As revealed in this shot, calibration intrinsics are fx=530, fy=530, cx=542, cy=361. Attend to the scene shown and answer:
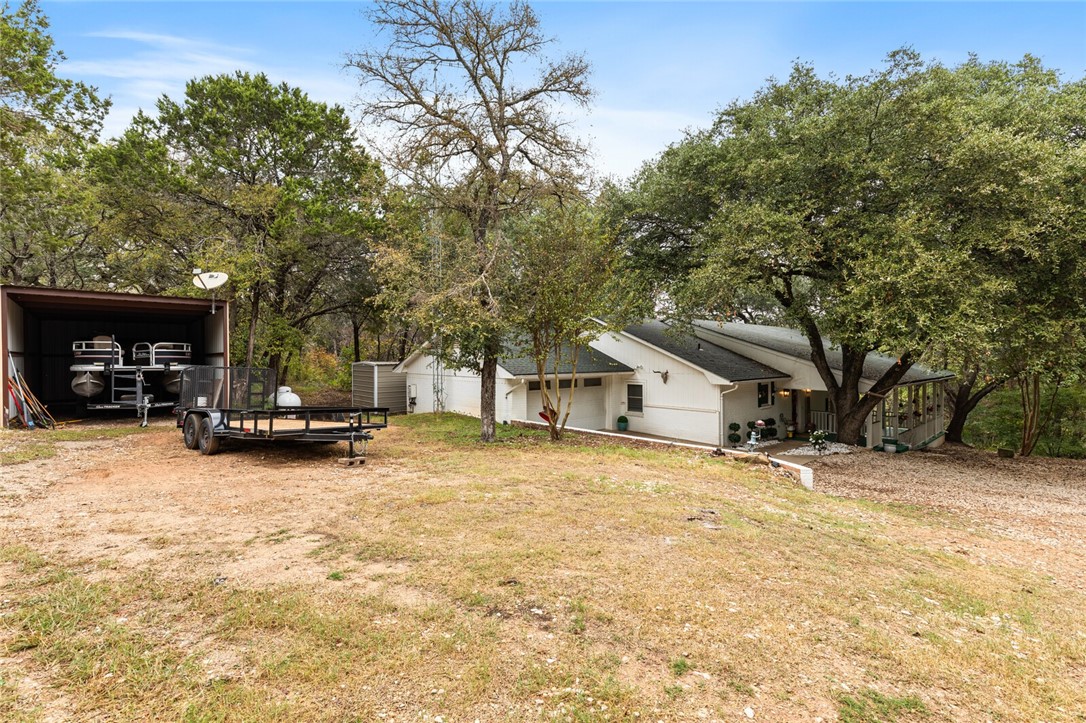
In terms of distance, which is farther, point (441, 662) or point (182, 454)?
point (182, 454)

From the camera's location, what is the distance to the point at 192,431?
10.1 meters

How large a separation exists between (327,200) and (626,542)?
1910 centimetres

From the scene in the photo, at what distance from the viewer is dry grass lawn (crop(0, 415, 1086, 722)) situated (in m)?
2.76

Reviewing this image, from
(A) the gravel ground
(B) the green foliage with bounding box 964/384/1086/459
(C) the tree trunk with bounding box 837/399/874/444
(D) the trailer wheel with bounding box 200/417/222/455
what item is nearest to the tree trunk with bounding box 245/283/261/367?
(D) the trailer wheel with bounding box 200/417/222/455

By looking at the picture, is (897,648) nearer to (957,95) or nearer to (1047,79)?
(957,95)

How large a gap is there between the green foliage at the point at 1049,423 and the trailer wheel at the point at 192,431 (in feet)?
86.9

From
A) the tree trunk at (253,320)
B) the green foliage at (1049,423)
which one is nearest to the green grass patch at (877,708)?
the tree trunk at (253,320)

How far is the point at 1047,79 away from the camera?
1523 centimetres

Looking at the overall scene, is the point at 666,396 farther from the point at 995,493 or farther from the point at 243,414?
the point at 243,414

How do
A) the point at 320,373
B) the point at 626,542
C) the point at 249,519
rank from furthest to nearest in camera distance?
the point at 320,373 < the point at 249,519 < the point at 626,542

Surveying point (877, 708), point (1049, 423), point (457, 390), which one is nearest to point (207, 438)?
point (457, 390)

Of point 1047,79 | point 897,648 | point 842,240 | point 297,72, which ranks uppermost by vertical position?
point 297,72

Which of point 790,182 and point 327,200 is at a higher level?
point 327,200

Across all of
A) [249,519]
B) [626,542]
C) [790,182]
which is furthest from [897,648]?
[790,182]
